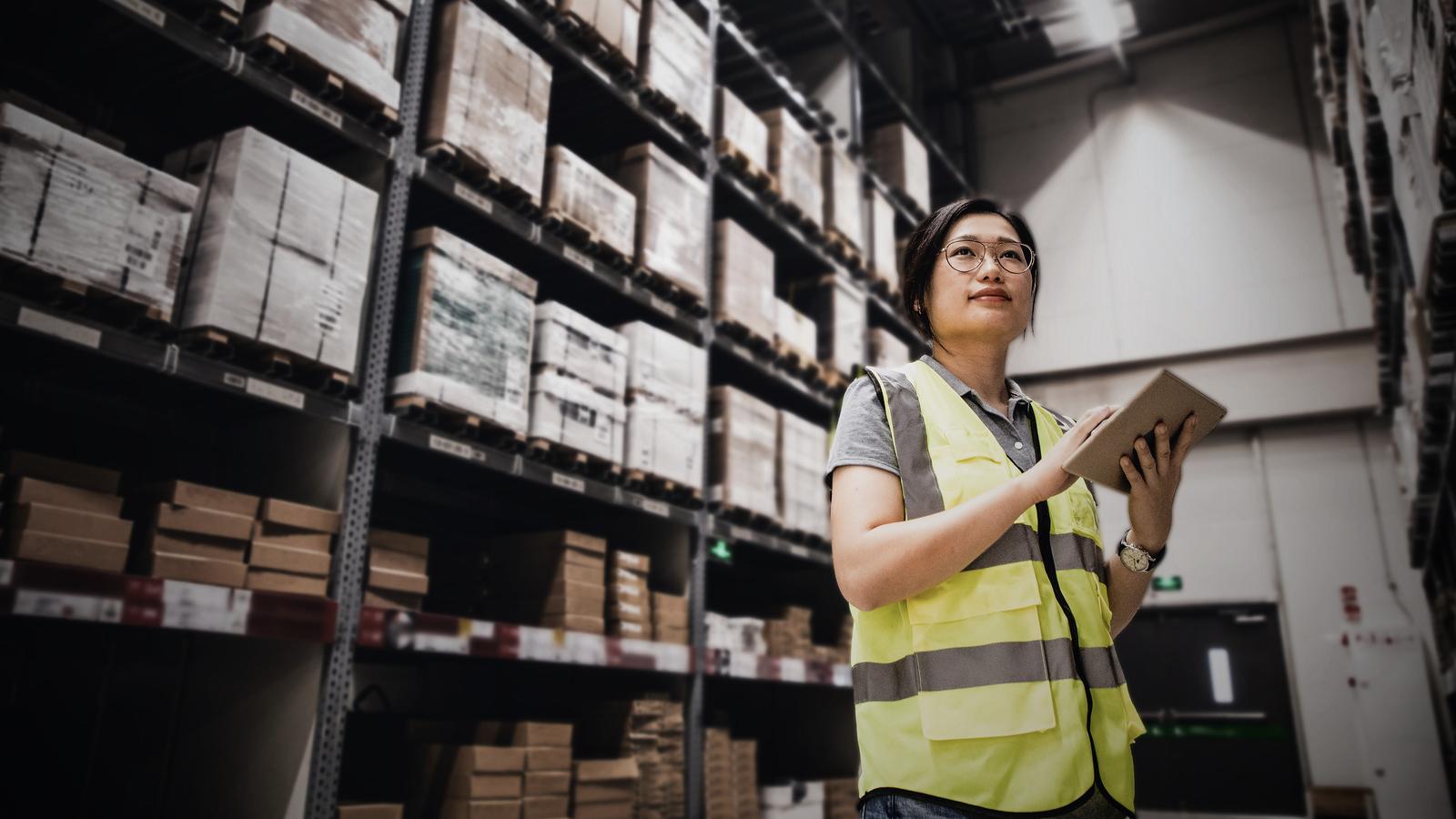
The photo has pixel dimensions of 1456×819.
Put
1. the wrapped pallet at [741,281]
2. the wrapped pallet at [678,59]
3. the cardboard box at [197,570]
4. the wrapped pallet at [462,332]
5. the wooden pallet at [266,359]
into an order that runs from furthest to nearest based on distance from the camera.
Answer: the wrapped pallet at [741,281]
the wrapped pallet at [678,59]
the wrapped pallet at [462,332]
the wooden pallet at [266,359]
the cardboard box at [197,570]

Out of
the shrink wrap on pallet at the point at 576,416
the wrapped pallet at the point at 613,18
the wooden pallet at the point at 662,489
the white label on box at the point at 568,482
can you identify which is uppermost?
the wrapped pallet at the point at 613,18

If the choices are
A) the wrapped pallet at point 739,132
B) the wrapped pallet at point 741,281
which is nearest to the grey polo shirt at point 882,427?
the wrapped pallet at point 741,281

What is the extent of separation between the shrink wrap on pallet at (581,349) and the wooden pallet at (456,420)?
1.28 ft

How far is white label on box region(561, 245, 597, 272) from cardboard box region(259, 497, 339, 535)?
5.65 feet

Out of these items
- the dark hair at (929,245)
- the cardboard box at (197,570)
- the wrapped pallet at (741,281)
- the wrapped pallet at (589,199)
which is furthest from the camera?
the wrapped pallet at (741,281)

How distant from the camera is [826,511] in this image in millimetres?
6516

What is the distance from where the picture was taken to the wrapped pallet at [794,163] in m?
6.67

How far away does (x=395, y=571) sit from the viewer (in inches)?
152

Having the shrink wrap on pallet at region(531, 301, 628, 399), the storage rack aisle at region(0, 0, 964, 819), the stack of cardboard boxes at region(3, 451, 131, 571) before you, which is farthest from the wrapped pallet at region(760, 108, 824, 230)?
the stack of cardboard boxes at region(3, 451, 131, 571)

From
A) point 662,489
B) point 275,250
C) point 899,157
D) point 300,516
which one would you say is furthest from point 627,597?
point 899,157

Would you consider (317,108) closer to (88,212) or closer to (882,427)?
(88,212)

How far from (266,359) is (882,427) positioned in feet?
8.28

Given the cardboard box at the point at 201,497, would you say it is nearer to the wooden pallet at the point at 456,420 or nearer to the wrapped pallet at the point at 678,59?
the wooden pallet at the point at 456,420

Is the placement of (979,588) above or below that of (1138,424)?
below
